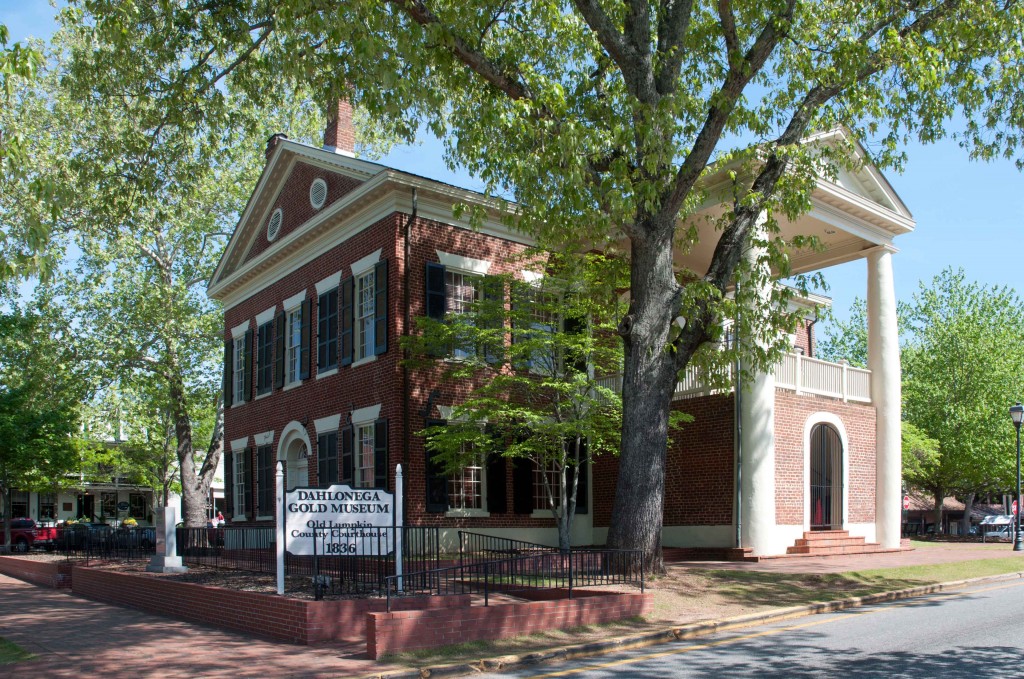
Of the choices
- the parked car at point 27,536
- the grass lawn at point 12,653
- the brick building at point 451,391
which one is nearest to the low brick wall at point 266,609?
the grass lawn at point 12,653

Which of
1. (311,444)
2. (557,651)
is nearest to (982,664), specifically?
(557,651)

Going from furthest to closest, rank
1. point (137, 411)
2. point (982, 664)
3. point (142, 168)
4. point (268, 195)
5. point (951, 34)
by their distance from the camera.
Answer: point (137, 411) → point (268, 195) → point (142, 168) → point (951, 34) → point (982, 664)

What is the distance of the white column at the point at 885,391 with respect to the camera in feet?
76.2

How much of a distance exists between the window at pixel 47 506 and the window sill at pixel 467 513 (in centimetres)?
4472

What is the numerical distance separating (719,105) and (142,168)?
411 inches

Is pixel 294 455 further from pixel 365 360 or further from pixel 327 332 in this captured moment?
pixel 365 360

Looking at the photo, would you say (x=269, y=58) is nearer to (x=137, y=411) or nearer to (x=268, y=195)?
(x=268, y=195)

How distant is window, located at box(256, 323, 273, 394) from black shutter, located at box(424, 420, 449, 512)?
25.1ft

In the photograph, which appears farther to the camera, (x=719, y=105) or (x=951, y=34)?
(x=951, y=34)

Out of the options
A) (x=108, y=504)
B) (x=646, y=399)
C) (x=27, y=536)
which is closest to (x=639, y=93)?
(x=646, y=399)

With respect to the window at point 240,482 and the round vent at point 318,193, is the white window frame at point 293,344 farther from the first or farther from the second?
the window at point 240,482

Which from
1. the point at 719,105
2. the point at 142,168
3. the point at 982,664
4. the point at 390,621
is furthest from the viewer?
the point at 142,168

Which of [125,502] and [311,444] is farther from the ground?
[311,444]

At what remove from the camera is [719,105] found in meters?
13.8
